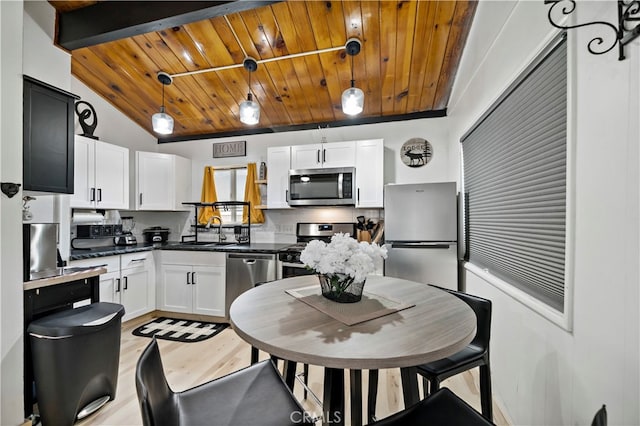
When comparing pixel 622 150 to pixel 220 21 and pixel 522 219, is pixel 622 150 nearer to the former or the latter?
pixel 522 219

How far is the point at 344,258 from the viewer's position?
3.88 feet

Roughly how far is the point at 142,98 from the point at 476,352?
423 cm

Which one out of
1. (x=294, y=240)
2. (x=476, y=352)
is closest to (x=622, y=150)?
(x=476, y=352)

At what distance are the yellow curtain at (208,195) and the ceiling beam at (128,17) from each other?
1856mm

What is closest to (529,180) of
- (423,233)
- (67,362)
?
(423,233)

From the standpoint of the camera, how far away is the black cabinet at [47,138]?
1.71 m

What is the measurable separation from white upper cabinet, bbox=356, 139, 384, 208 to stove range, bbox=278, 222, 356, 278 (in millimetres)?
412

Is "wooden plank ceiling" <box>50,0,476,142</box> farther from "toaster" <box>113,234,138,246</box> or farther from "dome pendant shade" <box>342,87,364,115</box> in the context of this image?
"toaster" <box>113,234,138,246</box>

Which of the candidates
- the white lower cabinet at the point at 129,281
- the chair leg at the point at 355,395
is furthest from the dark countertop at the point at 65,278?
the chair leg at the point at 355,395

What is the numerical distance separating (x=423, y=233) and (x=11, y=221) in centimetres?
295

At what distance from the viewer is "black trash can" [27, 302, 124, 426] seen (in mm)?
1557

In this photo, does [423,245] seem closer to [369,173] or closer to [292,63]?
[369,173]

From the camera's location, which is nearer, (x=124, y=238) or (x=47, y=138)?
(x=47, y=138)

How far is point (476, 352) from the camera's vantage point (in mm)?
1338
